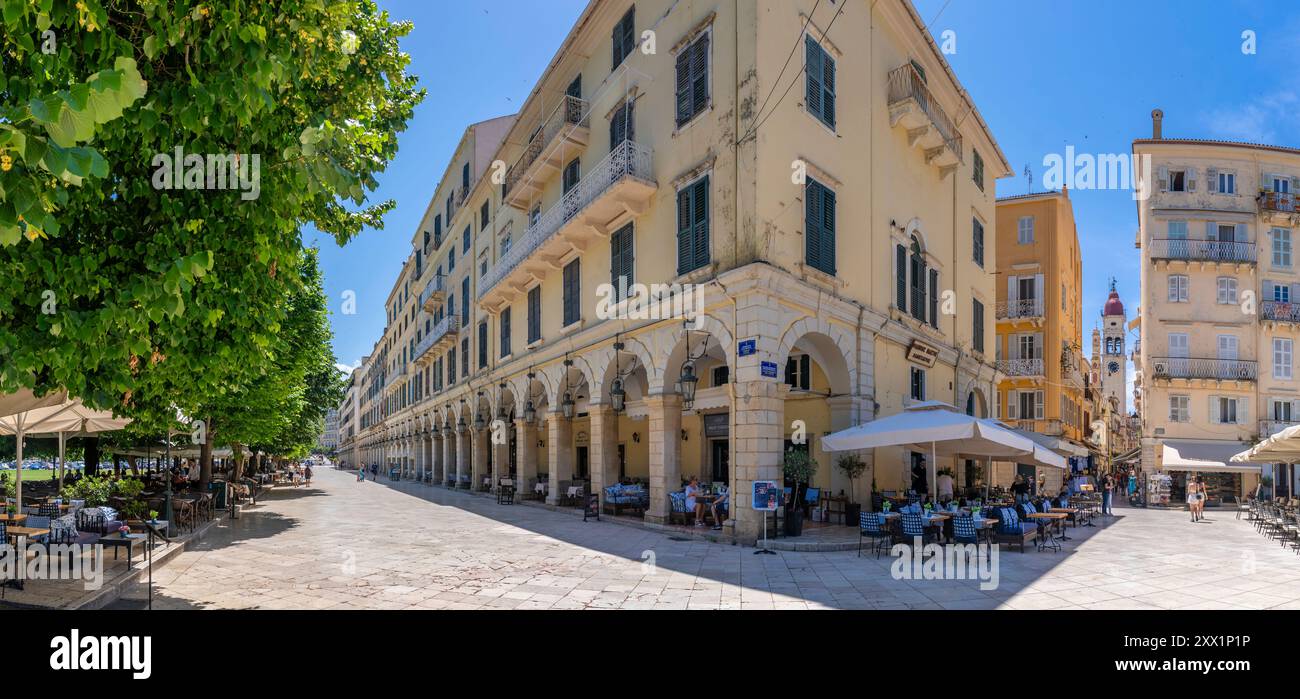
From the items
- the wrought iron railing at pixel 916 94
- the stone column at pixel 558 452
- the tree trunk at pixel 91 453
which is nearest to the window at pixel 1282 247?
the wrought iron railing at pixel 916 94

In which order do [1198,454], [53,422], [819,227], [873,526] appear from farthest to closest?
[1198,454] < [819,227] < [53,422] < [873,526]

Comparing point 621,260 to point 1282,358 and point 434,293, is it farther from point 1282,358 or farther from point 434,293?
point 1282,358

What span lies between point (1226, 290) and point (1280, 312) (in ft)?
7.29

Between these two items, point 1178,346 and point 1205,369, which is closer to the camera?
point 1205,369

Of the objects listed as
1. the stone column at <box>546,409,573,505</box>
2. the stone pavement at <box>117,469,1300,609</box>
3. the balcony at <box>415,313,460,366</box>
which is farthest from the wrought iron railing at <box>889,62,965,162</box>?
the balcony at <box>415,313,460,366</box>

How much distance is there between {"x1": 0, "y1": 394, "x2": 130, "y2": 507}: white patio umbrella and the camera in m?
11.3

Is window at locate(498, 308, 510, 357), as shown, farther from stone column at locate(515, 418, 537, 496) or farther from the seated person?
the seated person

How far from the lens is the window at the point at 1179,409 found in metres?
31.6

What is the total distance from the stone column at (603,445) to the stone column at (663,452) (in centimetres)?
281

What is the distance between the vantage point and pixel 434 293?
4016 centimetres

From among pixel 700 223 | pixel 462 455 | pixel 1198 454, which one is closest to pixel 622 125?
pixel 700 223

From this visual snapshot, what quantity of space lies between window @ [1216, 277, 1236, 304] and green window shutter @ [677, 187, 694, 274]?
29163mm

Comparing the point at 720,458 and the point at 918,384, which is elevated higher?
the point at 918,384
